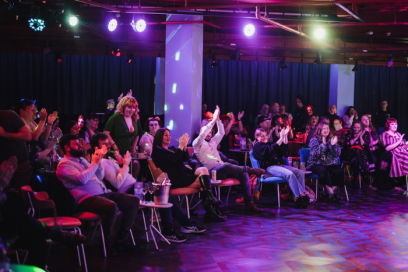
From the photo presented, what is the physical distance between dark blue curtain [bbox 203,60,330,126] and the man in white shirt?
5.40 meters

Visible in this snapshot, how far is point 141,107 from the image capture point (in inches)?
444

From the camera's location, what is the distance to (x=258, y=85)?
12039mm

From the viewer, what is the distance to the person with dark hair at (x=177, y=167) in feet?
16.8

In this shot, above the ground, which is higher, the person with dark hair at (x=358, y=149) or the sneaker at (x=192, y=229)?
the person with dark hair at (x=358, y=149)

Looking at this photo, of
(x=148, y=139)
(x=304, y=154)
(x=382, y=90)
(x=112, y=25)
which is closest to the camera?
(x=148, y=139)

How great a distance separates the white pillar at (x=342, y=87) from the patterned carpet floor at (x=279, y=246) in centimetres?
625

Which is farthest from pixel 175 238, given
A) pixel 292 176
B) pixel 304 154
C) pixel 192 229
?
pixel 304 154

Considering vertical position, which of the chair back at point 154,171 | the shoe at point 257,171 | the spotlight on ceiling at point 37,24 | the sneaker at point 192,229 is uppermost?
the spotlight on ceiling at point 37,24

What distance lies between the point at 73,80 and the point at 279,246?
7986 millimetres

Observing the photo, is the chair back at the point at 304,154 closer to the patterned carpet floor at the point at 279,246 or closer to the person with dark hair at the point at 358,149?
the patterned carpet floor at the point at 279,246

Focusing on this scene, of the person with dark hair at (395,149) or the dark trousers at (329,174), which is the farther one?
the person with dark hair at (395,149)

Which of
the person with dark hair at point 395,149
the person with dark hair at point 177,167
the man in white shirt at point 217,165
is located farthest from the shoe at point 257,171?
the person with dark hair at point 395,149

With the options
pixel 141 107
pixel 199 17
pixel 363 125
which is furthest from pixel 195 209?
pixel 141 107

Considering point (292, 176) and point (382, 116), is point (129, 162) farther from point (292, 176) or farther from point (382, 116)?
point (382, 116)
